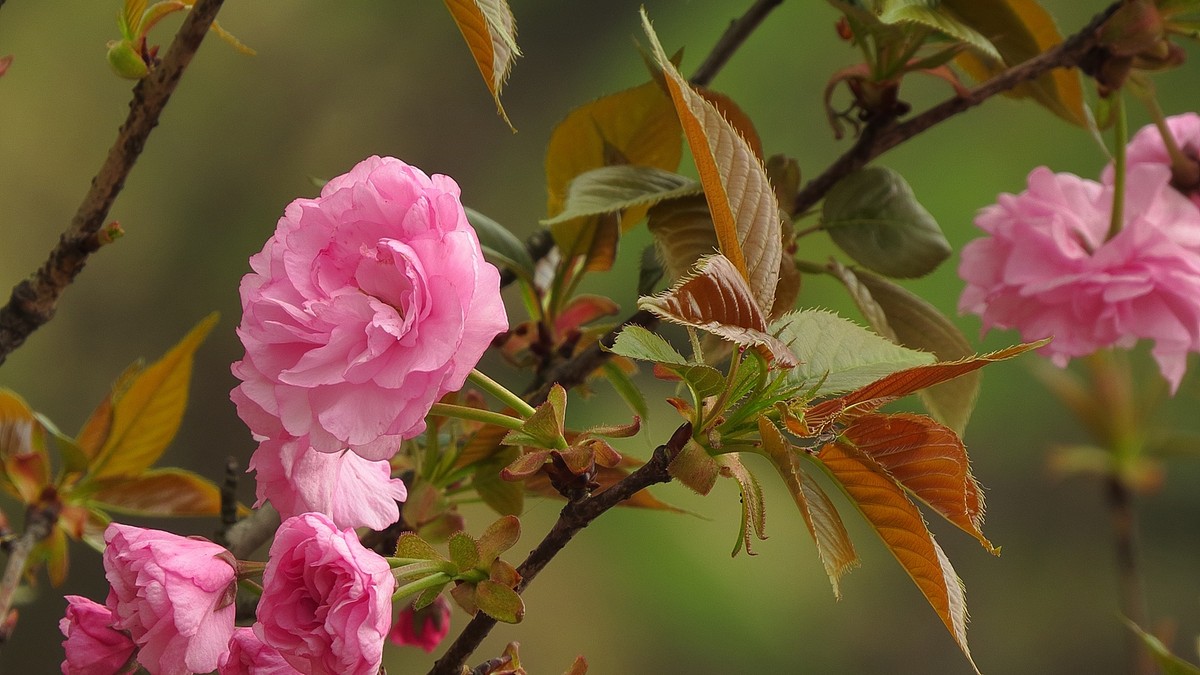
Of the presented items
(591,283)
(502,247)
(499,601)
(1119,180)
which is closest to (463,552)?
(499,601)

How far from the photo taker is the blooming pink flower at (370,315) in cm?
24

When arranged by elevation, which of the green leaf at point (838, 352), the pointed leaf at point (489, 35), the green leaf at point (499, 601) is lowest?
the green leaf at point (499, 601)

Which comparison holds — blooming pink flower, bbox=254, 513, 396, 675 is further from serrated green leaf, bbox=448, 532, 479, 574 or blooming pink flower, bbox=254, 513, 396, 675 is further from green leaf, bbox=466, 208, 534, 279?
green leaf, bbox=466, 208, 534, 279

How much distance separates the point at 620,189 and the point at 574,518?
0.17 m

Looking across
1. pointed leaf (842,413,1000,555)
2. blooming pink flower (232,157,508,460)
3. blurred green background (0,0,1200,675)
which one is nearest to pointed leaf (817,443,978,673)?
pointed leaf (842,413,1000,555)

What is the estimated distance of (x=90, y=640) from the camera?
0.91 ft

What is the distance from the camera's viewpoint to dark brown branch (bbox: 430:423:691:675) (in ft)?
0.92

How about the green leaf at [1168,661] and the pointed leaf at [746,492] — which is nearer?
the pointed leaf at [746,492]

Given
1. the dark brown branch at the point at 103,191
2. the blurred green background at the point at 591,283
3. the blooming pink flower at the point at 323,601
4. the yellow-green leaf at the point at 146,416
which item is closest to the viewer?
the blooming pink flower at the point at 323,601

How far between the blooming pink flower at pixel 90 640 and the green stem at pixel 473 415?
0.33 ft

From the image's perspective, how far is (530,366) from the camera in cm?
53

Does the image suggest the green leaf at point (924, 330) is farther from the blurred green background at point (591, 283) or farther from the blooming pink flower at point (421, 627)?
the blurred green background at point (591, 283)

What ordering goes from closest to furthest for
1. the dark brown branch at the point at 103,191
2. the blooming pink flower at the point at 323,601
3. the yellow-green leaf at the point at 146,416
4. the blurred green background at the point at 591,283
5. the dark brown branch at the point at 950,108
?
the blooming pink flower at the point at 323,601, the dark brown branch at the point at 103,191, the dark brown branch at the point at 950,108, the yellow-green leaf at the point at 146,416, the blurred green background at the point at 591,283

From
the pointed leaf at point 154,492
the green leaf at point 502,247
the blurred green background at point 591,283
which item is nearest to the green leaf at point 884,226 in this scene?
the green leaf at point 502,247
